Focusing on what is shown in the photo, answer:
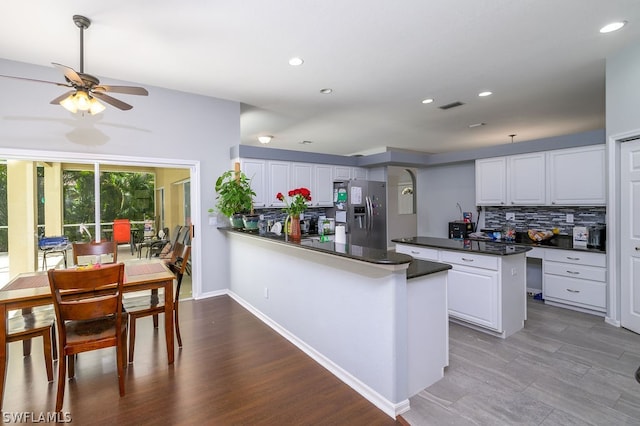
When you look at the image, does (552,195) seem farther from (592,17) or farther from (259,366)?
(259,366)

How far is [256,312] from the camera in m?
3.67

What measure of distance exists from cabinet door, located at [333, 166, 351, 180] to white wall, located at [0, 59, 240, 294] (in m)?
2.00

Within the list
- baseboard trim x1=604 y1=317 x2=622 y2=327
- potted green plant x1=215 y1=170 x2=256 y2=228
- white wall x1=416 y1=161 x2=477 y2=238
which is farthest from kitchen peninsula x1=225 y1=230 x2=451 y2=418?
white wall x1=416 y1=161 x2=477 y2=238

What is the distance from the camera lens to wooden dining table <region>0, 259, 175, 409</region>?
204cm

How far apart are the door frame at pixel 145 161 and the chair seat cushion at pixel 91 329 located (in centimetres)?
199

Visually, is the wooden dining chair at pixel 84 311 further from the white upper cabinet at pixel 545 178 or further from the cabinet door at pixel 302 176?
the white upper cabinet at pixel 545 178

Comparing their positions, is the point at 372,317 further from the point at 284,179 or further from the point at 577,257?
the point at 284,179

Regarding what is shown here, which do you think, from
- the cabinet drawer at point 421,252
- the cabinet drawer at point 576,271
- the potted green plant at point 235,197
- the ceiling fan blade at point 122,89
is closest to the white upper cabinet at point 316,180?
the potted green plant at point 235,197

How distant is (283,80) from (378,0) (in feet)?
5.61

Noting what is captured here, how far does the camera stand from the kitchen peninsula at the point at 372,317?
6.31 ft

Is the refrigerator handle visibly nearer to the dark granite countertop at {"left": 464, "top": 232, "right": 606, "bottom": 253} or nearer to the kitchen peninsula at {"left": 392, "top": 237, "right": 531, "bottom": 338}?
the dark granite countertop at {"left": 464, "top": 232, "right": 606, "bottom": 253}

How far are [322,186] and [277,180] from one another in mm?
976

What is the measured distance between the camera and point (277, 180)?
16.3ft

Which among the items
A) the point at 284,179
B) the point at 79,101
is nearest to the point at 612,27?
the point at 284,179
